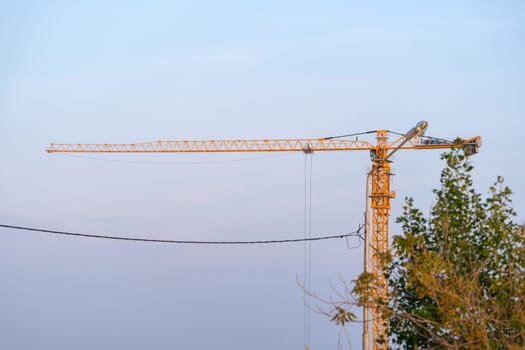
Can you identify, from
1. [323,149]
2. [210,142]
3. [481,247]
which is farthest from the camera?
[210,142]

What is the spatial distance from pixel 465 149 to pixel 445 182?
1.01 meters

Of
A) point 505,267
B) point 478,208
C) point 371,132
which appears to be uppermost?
point 371,132

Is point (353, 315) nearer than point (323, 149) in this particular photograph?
Yes

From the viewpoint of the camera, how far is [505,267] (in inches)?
653

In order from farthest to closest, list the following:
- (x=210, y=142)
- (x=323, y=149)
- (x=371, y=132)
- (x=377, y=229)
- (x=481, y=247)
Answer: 1. (x=210, y=142)
2. (x=323, y=149)
3. (x=371, y=132)
4. (x=377, y=229)
5. (x=481, y=247)

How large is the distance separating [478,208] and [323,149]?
81.5m

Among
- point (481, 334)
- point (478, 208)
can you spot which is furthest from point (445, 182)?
point (481, 334)

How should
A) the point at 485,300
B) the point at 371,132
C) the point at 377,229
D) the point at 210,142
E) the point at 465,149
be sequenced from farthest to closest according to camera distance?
the point at 210,142, the point at 371,132, the point at 377,229, the point at 465,149, the point at 485,300

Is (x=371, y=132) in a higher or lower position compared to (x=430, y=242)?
higher

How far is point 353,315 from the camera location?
16.8 m

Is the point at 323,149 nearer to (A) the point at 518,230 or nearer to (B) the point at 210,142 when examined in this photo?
(B) the point at 210,142

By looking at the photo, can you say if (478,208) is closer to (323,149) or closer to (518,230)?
(518,230)

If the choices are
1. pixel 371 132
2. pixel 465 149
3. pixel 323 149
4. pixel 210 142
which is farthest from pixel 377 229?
pixel 465 149

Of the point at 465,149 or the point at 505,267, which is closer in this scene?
the point at 505,267
